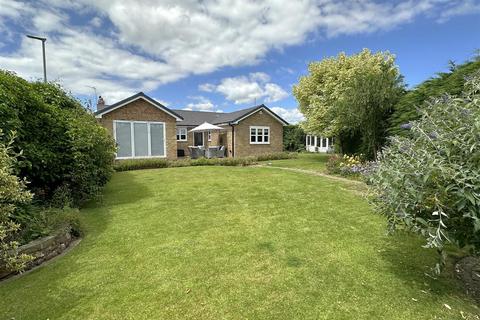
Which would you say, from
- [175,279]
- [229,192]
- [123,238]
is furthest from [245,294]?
[229,192]

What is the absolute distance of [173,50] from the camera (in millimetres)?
18672

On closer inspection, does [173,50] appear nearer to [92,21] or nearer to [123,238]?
[92,21]

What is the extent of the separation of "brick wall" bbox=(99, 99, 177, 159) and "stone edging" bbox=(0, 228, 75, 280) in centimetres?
1393

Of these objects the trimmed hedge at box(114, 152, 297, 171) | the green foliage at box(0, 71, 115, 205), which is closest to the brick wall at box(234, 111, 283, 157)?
the trimmed hedge at box(114, 152, 297, 171)

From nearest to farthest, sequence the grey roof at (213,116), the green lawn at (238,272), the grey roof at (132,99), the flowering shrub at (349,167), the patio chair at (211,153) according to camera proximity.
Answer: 1. the green lawn at (238,272)
2. the flowering shrub at (349,167)
3. the grey roof at (132,99)
4. the patio chair at (211,153)
5. the grey roof at (213,116)

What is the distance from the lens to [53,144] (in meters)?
7.00

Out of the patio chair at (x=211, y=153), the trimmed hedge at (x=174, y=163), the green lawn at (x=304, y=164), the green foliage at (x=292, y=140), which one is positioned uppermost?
the green foliage at (x=292, y=140)

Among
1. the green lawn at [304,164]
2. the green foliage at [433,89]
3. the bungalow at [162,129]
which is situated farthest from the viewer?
the bungalow at [162,129]

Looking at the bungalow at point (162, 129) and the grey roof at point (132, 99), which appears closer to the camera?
the grey roof at point (132, 99)

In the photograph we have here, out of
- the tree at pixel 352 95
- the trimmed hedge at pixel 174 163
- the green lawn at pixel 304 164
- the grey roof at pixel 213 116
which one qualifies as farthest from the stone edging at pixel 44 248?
the grey roof at pixel 213 116

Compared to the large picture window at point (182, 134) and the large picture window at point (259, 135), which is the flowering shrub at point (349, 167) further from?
the large picture window at point (182, 134)

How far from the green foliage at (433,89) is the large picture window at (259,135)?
1356 centimetres

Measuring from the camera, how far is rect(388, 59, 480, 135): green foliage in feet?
26.4

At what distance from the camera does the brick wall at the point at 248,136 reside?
2345 centimetres
